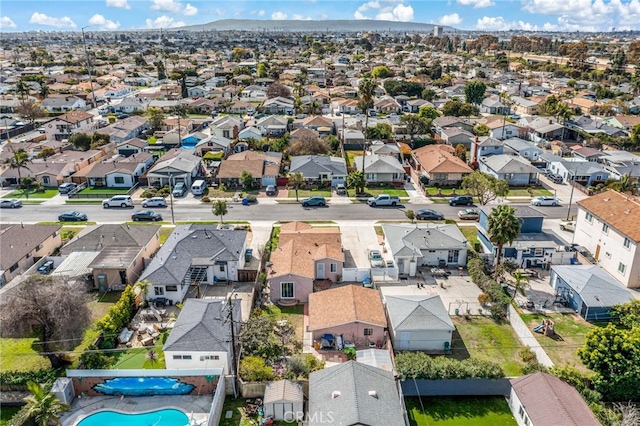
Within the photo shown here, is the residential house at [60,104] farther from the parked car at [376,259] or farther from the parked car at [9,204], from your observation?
the parked car at [376,259]

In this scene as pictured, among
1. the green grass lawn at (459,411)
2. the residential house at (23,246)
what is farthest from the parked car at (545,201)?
the residential house at (23,246)

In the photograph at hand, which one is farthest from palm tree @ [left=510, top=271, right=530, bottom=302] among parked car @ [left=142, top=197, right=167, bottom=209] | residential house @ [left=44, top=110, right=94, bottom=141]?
residential house @ [left=44, top=110, right=94, bottom=141]

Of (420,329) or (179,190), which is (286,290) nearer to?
(420,329)

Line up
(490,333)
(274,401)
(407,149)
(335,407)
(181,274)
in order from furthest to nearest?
(407,149) → (181,274) → (490,333) → (274,401) → (335,407)

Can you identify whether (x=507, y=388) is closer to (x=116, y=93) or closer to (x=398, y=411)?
(x=398, y=411)

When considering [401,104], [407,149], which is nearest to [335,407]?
[407,149]
